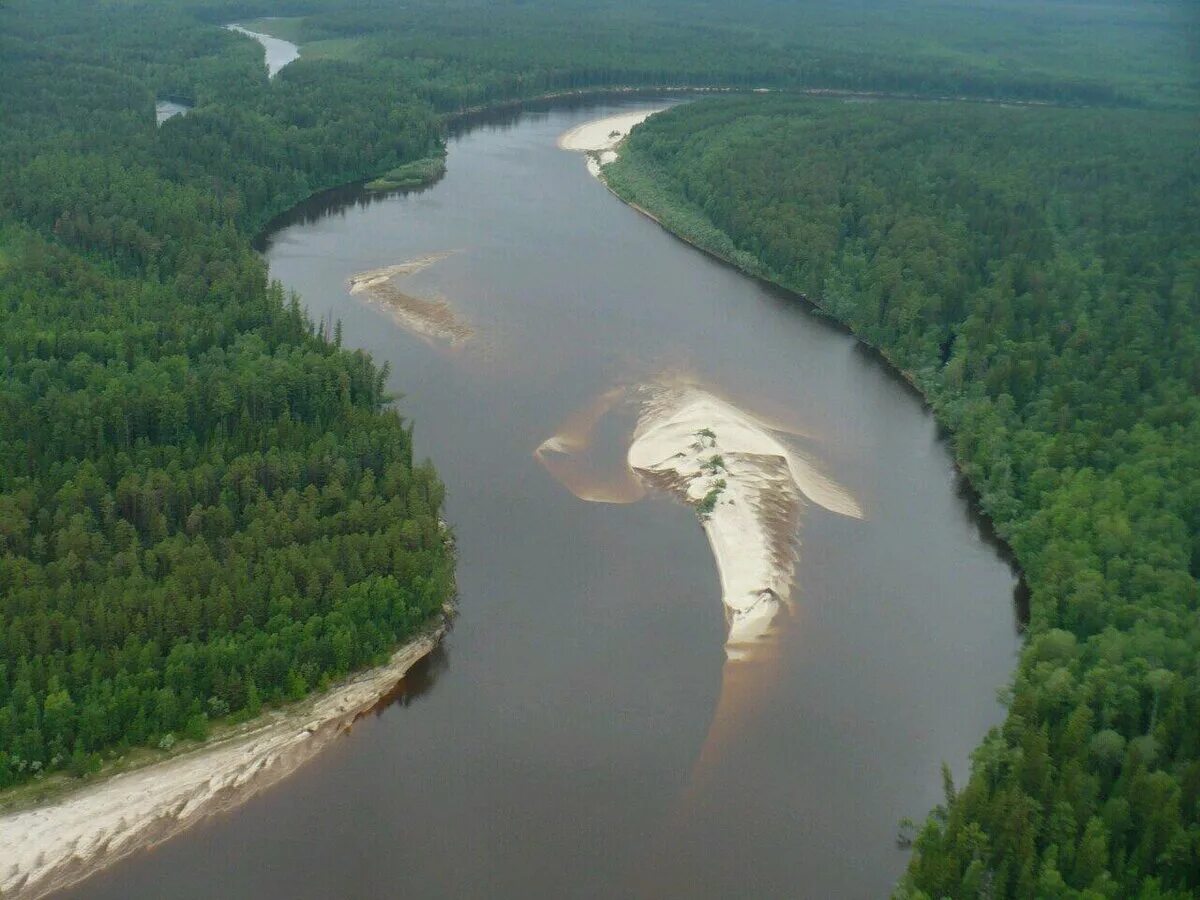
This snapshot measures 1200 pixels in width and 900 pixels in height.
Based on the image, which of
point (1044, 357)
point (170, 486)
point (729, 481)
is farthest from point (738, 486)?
point (170, 486)

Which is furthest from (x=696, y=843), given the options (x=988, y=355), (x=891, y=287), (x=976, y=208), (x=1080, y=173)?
(x=1080, y=173)

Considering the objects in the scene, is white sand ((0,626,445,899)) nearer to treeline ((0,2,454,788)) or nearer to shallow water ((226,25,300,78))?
treeline ((0,2,454,788))

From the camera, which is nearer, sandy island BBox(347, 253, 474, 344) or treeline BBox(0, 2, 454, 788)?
treeline BBox(0, 2, 454, 788)

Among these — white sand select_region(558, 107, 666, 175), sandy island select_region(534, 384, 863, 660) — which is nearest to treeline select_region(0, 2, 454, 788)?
sandy island select_region(534, 384, 863, 660)

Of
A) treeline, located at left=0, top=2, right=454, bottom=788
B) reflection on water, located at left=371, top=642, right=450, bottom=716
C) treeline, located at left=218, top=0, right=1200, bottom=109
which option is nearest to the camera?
treeline, located at left=0, top=2, right=454, bottom=788

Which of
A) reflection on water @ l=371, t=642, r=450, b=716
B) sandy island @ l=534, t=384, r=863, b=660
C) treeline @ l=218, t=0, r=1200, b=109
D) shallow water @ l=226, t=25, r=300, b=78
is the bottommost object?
reflection on water @ l=371, t=642, r=450, b=716

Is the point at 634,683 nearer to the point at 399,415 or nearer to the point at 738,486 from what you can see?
the point at 738,486

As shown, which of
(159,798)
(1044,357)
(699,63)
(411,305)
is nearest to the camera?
(159,798)

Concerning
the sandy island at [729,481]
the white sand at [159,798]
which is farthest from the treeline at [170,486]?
the sandy island at [729,481]
